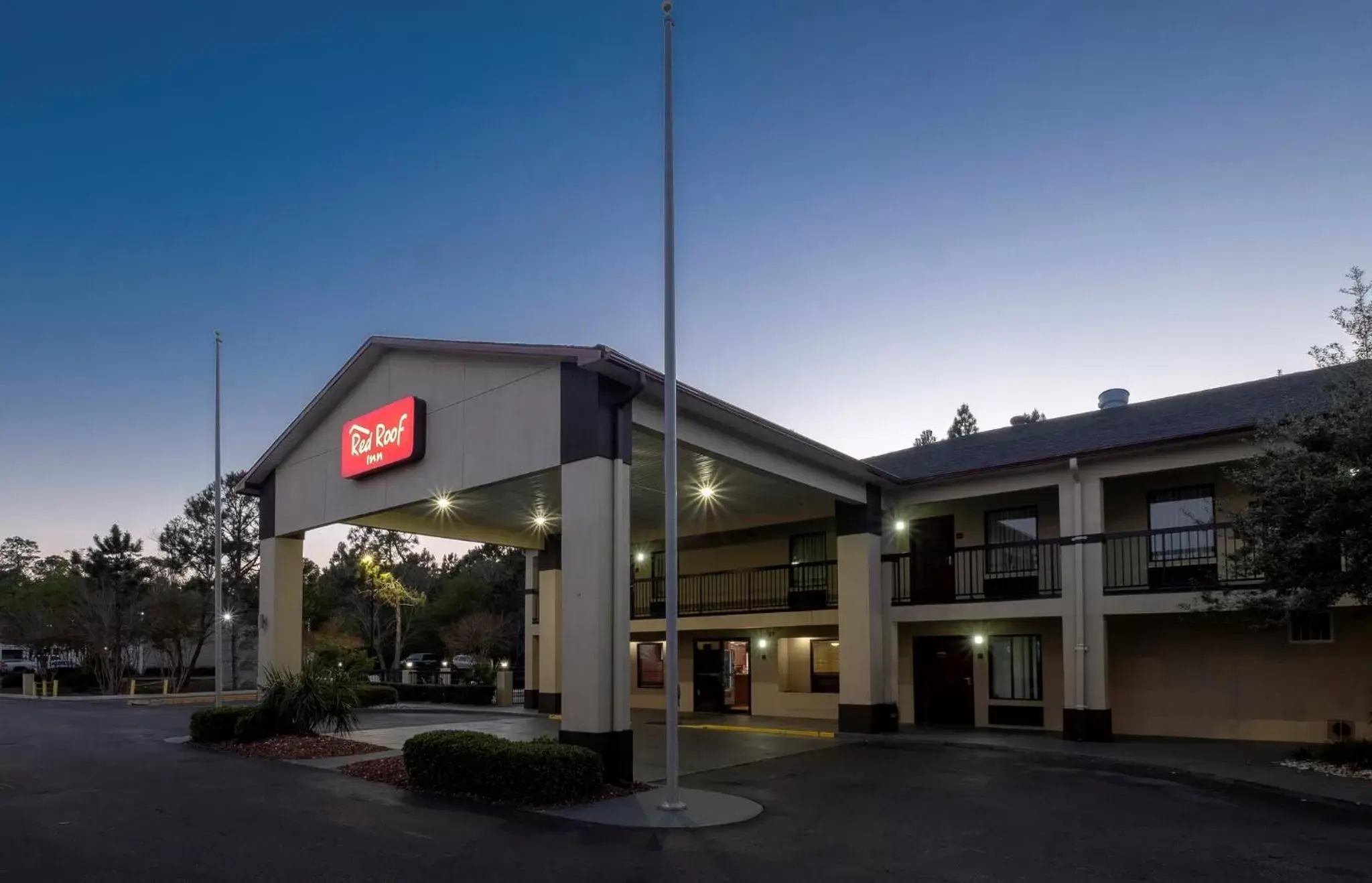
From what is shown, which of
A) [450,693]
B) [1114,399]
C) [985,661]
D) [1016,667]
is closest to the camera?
[1016,667]

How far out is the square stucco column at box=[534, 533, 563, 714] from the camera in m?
26.9

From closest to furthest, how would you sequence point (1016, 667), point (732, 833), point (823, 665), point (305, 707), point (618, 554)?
point (732, 833) < point (618, 554) < point (305, 707) < point (1016, 667) < point (823, 665)

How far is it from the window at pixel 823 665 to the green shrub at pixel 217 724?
13.4 m

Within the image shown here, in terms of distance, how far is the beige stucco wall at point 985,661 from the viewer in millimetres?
20625

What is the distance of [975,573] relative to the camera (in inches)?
854

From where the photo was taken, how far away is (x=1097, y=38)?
13.8 metres

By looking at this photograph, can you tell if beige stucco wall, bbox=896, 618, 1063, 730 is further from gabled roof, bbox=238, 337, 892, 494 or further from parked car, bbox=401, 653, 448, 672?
parked car, bbox=401, 653, 448, 672

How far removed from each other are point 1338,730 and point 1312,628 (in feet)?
5.92

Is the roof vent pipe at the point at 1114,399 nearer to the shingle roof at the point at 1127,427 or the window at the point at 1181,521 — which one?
the shingle roof at the point at 1127,427

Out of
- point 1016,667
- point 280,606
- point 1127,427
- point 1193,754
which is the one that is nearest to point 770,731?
point 1016,667

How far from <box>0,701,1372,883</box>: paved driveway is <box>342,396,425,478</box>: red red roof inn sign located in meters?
5.35

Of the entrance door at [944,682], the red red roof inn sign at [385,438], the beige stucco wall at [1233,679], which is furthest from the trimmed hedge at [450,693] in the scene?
the beige stucco wall at [1233,679]

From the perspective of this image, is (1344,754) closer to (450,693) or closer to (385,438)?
(385,438)

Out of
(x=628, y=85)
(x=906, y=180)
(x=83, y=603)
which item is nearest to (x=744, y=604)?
(x=906, y=180)
